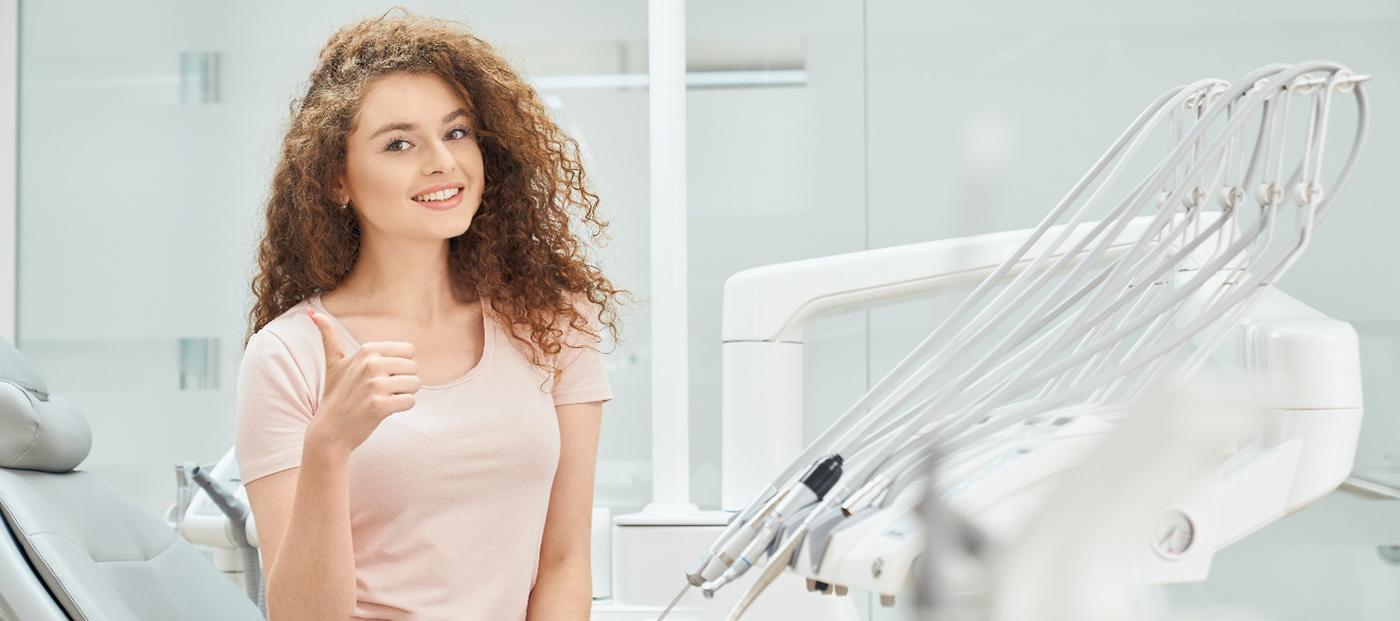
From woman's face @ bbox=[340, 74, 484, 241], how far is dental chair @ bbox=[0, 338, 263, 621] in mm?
375

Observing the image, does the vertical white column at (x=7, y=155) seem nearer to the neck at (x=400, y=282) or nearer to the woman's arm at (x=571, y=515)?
the neck at (x=400, y=282)

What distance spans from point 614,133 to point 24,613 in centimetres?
170

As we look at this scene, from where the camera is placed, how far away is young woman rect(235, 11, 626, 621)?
113cm

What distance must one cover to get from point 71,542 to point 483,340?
1.39 feet

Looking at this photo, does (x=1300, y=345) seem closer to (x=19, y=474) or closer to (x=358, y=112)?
(x=358, y=112)

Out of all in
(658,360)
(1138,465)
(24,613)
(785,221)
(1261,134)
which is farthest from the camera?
(785,221)

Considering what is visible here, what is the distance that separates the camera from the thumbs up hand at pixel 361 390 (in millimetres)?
898

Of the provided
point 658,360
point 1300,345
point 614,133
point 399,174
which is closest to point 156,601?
point 399,174

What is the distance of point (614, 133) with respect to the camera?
260 centimetres

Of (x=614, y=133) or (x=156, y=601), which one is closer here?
(x=156, y=601)

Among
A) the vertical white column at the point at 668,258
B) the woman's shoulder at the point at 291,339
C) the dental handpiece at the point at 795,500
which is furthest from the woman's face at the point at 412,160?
the vertical white column at the point at 668,258

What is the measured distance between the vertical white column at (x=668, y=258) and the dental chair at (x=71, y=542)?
0.82 meters

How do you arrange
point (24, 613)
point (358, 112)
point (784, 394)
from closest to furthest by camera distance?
1. point (24, 613)
2. point (358, 112)
3. point (784, 394)

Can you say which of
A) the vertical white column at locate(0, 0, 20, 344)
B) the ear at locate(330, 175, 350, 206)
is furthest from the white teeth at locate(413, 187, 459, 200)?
the vertical white column at locate(0, 0, 20, 344)
